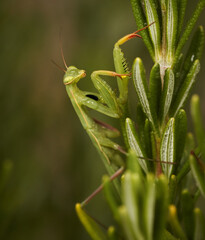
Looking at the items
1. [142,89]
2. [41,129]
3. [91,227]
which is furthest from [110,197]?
[41,129]

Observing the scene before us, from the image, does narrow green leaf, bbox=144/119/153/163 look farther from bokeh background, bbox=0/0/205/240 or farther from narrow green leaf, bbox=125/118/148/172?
bokeh background, bbox=0/0/205/240

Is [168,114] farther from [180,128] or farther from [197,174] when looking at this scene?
[197,174]

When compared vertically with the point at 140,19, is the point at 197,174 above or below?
below

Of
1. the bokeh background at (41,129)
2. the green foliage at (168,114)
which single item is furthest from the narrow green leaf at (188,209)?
the bokeh background at (41,129)

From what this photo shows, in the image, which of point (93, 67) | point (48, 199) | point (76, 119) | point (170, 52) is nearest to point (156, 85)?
point (170, 52)

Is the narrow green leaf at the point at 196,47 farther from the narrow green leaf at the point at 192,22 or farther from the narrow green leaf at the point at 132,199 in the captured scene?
the narrow green leaf at the point at 132,199

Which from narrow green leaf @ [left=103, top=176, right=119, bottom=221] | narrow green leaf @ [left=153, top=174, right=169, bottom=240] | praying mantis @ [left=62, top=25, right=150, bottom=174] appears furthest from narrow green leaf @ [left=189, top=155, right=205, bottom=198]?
praying mantis @ [left=62, top=25, right=150, bottom=174]

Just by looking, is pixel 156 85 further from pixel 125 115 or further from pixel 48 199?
pixel 48 199
